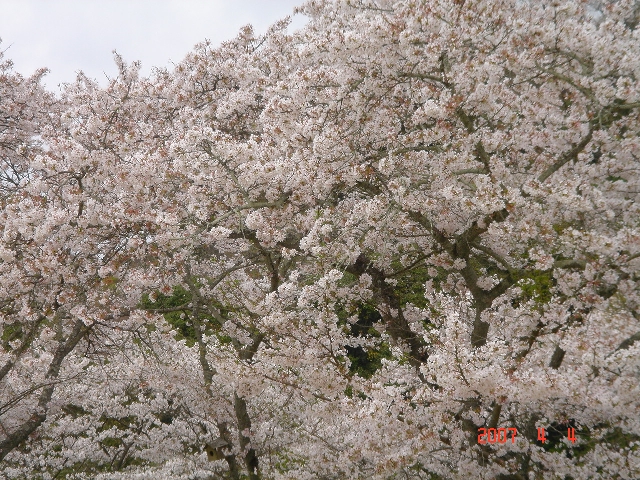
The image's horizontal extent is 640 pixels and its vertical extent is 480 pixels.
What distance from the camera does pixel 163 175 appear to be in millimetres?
5449

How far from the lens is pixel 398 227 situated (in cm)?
479

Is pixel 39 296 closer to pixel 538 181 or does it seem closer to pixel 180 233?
pixel 180 233

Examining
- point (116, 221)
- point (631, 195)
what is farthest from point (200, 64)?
point (631, 195)

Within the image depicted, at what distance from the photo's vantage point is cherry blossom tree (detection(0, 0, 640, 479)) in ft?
11.5

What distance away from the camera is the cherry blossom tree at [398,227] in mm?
3506
